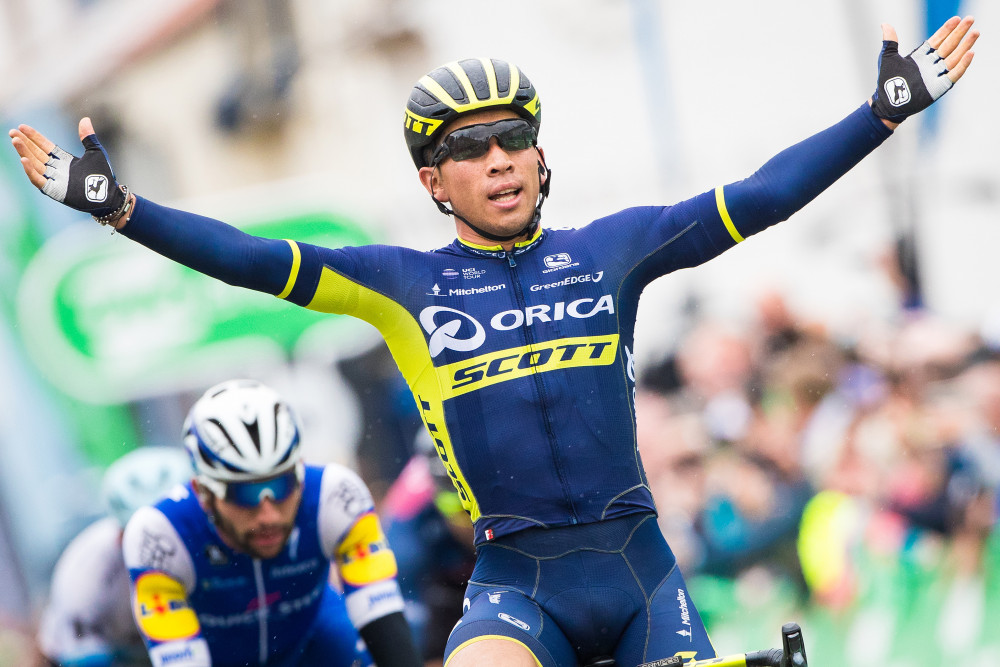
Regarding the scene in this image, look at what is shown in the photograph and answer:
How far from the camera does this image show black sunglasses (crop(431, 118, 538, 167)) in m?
3.84

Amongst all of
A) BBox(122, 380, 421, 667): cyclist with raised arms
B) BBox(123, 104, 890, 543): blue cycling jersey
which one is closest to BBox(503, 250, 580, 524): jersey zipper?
BBox(123, 104, 890, 543): blue cycling jersey

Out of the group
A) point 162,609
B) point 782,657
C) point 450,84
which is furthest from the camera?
point 162,609

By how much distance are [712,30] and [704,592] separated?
4743mm

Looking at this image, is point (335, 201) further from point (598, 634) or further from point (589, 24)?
point (598, 634)

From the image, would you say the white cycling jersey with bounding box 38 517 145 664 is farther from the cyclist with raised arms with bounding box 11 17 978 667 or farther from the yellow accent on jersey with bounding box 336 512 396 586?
the cyclist with raised arms with bounding box 11 17 978 667

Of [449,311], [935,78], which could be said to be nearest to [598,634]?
[449,311]

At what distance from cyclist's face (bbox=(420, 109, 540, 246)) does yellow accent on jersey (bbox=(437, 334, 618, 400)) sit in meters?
0.44

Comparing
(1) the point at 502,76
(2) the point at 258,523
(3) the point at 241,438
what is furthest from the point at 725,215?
(2) the point at 258,523

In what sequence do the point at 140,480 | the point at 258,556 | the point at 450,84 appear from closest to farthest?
the point at 450,84 < the point at 258,556 < the point at 140,480

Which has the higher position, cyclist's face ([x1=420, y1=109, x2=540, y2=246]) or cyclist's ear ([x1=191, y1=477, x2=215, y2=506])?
cyclist's face ([x1=420, y1=109, x2=540, y2=246])

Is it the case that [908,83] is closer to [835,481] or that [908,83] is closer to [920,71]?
[920,71]

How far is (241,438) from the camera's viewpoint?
5.22m

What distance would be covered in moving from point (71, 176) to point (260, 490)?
2.09 m

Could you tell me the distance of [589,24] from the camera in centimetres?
1012
